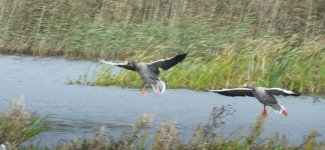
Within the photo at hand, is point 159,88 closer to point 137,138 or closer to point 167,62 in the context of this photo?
point 167,62

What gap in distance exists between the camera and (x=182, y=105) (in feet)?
61.5

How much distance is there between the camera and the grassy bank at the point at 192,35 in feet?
66.3

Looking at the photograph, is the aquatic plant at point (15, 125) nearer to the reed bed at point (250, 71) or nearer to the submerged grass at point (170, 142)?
the submerged grass at point (170, 142)

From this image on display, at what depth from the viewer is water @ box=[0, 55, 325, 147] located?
1535cm

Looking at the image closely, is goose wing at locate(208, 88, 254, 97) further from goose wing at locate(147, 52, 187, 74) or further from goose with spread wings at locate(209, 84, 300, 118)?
goose wing at locate(147, 52, 187, 74)

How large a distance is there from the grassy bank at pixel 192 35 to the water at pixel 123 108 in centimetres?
58

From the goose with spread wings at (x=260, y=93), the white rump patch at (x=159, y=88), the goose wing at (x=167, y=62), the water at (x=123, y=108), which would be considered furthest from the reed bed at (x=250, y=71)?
the goose wing at (x=167, y=62)

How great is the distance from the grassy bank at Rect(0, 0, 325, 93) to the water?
0.58m

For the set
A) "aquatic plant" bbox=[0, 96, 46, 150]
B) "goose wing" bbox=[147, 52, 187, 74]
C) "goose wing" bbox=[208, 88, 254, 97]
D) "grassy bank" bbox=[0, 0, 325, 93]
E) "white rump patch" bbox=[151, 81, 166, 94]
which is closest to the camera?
"aquatic plant" bbox=[0, 96, 46, 150]

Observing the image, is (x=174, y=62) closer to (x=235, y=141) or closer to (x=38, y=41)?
(x=235, y=141)

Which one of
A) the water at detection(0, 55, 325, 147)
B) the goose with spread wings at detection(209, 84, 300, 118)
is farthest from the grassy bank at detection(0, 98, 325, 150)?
the water at detection(0, 55, 325, 147)

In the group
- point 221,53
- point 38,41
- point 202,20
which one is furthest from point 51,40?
point 221,53

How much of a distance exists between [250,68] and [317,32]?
4335mm

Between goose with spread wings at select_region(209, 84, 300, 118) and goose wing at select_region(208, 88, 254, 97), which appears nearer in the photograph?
goose wing at select_region(208, 88, 254, 97)
